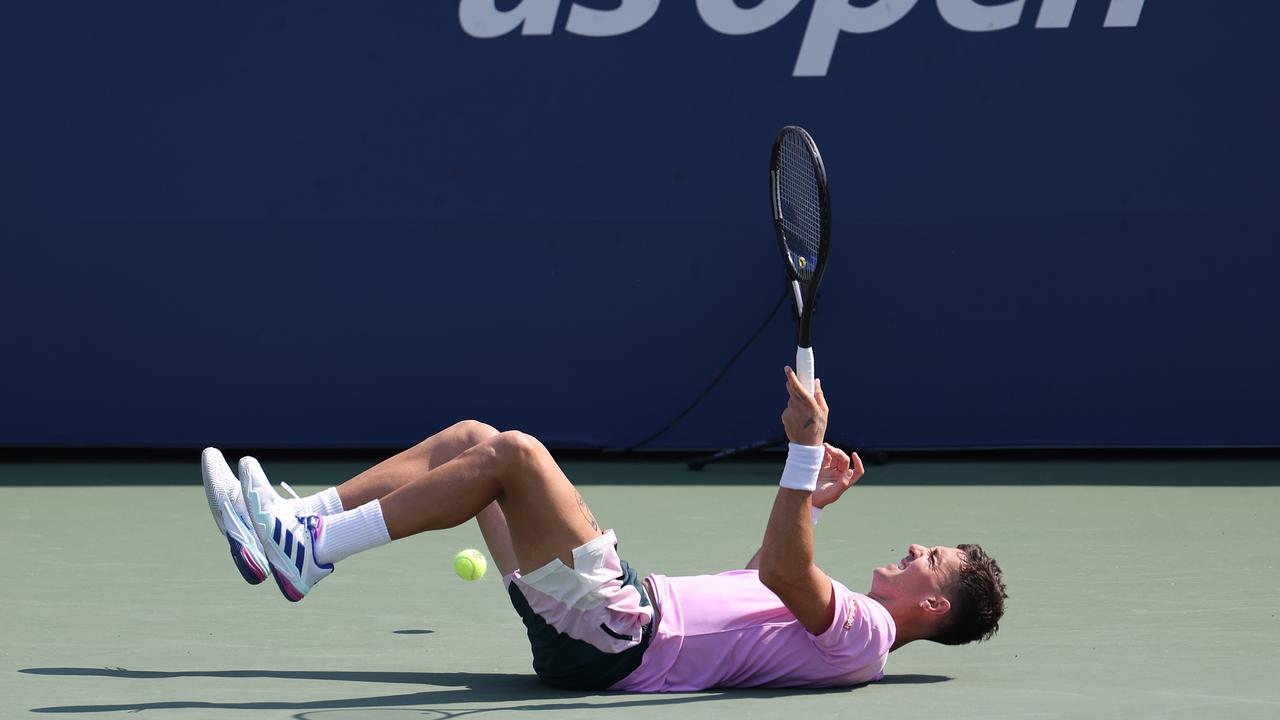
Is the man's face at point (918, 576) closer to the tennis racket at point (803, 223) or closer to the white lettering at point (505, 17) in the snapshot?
the tennis racket at point (803, 223)

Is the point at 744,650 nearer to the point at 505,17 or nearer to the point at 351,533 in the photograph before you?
the point at 351,533

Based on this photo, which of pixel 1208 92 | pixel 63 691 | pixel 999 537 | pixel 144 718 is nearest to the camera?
pixel 144 718

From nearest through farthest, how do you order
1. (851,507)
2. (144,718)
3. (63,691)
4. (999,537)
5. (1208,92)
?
(144,718) → (63,691) → (999,537) → (851,507) → (1208,92)

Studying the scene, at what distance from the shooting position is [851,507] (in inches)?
283

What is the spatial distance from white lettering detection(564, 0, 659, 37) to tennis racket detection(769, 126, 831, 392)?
3.73 meters

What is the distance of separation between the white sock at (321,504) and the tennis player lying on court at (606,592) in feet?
0.05

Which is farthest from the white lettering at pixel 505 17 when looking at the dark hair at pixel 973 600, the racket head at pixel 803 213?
the dark hair at pixel 973 600

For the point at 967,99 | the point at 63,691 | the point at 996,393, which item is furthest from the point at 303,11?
the point at 63,691

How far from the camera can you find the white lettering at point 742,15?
888 cm

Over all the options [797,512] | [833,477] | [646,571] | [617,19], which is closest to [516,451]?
[797,512]

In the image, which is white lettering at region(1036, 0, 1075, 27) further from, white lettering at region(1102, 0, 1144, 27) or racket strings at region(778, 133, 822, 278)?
racket strings at region(778, 133, 822, 278)

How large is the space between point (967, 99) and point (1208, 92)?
1.26m

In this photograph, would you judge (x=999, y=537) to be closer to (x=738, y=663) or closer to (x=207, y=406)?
(x=738, y=663)

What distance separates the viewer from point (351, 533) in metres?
3.52
